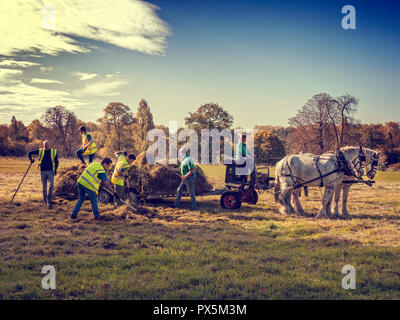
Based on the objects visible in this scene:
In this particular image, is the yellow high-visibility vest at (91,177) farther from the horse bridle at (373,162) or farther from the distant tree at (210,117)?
the distant tree at (210,117)

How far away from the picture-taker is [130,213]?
983cm

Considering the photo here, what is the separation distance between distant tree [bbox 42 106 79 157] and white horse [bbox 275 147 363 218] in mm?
47576

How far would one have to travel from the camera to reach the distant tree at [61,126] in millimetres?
52312

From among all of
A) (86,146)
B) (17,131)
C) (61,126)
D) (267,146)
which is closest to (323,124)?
(267,146)

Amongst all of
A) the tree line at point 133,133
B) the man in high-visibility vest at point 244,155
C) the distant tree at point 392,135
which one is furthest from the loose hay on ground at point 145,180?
the distant tree at point 392,135

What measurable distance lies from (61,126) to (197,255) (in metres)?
53.1

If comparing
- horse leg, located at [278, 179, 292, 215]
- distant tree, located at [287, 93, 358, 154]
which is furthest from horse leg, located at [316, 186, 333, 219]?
distant tree, located at [287, 93, 358, 154]

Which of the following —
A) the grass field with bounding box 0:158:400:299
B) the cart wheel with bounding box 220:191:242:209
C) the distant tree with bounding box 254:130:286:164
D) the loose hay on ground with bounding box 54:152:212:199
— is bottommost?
the grass field with bounding box 0:158:400:299

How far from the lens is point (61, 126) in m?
53.1

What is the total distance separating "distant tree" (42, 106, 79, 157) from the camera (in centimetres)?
5231

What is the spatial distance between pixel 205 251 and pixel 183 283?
5.25 feet

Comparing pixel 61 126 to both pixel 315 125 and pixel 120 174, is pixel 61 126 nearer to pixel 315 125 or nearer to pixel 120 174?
pixel 315 125

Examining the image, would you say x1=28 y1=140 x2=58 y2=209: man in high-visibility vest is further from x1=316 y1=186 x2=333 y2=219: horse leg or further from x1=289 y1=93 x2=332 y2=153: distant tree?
x1=289 y1=93 x2=332 y2=153: distant tree
